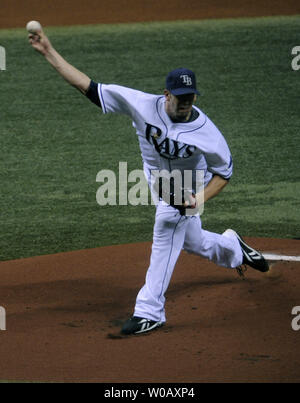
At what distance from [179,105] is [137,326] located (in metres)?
1.29

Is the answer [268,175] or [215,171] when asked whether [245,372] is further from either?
[268,175]

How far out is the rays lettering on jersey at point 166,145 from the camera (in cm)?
495

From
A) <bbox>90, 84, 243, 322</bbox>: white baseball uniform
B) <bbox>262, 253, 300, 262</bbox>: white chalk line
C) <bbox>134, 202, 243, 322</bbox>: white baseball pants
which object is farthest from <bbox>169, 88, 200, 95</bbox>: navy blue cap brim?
<bbox>262, 253, 300, 262</bbox>: white chalk line

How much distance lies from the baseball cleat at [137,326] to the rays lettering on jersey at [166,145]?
3.18ft

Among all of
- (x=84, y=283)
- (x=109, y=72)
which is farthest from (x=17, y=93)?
(x=84, y=283)

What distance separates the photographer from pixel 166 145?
16.3 feet

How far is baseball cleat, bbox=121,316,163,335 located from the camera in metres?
4.98

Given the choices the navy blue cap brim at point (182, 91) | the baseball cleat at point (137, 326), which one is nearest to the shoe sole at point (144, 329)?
the baseball cleat at point (137, 326)

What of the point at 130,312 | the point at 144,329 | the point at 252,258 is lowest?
the point at 144,329

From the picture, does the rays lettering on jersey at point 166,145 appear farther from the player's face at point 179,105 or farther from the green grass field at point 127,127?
the green grass field at point 127,127

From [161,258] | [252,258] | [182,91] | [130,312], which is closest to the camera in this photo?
[182,91]

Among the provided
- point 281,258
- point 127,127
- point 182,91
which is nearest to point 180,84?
point 182,91

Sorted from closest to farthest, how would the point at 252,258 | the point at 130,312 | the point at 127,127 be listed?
the point at 130,312 → the point at 252,258 → the point at 127,127

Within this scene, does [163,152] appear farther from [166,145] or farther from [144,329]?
[144,329]
